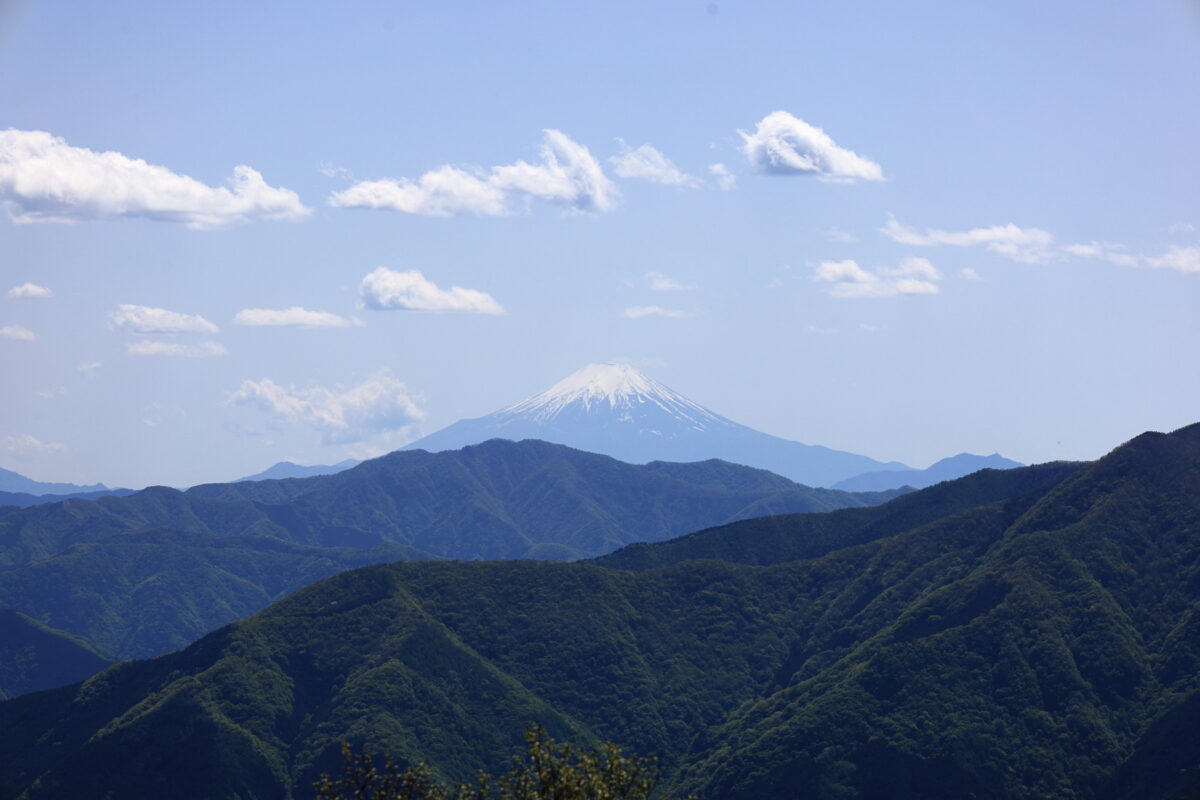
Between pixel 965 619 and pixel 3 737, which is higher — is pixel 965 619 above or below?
above

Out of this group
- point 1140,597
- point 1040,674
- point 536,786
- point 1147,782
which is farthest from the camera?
point 1140,597

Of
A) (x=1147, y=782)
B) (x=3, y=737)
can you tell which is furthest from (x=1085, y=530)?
(x=3, y=737)

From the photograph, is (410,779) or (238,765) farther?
(238,765)

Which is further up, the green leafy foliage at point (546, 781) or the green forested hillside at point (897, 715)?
the green leafy foliage at point (546, 781)

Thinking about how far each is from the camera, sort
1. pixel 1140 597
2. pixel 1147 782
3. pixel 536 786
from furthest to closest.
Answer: pixel 1140 597
pixel 1147 782
pixel 536 786

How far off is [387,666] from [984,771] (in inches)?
3849

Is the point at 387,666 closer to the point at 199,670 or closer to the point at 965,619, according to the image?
the point at 199,670

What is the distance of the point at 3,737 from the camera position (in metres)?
194

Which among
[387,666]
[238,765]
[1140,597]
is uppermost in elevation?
[1140,597]

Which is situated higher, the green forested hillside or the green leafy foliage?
the green leafy foliage

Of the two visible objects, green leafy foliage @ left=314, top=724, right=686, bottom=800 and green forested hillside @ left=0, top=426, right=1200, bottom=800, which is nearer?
green leafy foliage @ left=314, top=724, right=686, bottom=800

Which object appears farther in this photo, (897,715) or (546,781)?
(897,715)

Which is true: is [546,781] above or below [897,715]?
above

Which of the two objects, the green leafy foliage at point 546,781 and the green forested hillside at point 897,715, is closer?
the green leafy foliage at point 546,781
